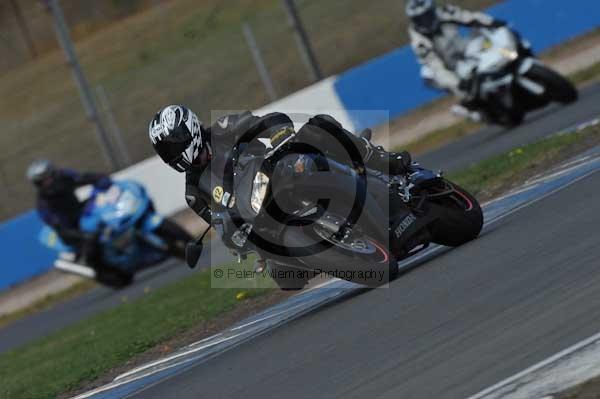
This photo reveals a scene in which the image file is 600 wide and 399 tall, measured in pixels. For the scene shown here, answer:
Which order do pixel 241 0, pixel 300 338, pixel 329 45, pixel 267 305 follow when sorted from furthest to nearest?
pixel 241 0
pixel 329 45
pixel 267 305
pixel 300 338

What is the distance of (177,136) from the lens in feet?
26.9

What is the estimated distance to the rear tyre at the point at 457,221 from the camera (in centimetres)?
845

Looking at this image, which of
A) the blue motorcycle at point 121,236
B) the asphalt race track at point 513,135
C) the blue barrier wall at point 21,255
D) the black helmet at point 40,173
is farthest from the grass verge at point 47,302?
the asphalt race track at point 513,135

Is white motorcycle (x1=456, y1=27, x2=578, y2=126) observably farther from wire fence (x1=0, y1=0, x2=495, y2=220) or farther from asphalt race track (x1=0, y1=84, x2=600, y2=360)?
wire fence (x1=0, y1=0, x2=495, y2=220)

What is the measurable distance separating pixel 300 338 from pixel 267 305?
2.61 m

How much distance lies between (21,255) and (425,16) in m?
7.61

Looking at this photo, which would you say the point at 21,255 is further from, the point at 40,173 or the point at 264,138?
the point at 264,138

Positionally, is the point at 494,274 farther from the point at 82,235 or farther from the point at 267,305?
the point at 82,235

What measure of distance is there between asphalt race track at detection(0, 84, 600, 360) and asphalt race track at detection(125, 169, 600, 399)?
604 centimetres

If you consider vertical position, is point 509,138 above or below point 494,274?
below

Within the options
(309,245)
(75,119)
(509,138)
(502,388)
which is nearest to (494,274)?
(309,245)

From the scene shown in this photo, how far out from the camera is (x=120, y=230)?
16609mm

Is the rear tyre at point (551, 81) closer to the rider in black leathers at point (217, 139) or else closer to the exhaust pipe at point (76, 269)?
the exhaust pipe at point (76, 269)

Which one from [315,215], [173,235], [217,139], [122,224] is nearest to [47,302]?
[122,224]
